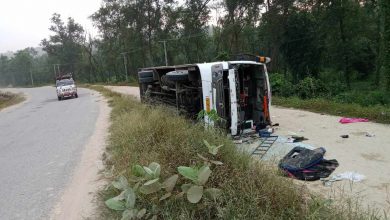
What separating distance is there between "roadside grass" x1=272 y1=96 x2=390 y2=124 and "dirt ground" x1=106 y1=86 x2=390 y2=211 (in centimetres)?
51

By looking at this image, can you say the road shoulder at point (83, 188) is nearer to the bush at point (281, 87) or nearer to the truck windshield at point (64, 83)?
the bush at point (281, 87)

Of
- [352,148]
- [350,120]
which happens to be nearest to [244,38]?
[350,120]

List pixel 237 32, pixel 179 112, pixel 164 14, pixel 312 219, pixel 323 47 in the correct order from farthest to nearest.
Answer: pixel 164 14
pixel 237 32
pixel 323 47
pixel 179 112
pixel 312 219

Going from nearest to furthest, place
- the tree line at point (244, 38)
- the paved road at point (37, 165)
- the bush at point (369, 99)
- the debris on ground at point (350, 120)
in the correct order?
the paved road at point (37, 165) → the debris on ground at point (350, 120) → the bush at point (369, 99) → the tree line at point (244, 38)

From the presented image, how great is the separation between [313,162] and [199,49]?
42.0 metres

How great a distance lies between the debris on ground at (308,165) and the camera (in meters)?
6.00

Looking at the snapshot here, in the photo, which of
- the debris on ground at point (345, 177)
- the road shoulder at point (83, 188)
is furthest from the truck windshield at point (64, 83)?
the debris on ground at point (345, 177)

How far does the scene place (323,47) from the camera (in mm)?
29516

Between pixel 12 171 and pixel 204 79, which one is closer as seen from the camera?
pixel 12 171

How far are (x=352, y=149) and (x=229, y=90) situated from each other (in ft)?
9.93

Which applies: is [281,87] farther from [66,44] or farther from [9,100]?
[66,44]

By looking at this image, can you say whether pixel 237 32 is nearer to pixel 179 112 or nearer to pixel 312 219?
pixel 179 112

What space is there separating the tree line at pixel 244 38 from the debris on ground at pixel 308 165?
480 inches

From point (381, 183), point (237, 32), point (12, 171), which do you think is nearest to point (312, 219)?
point (381, 183)
